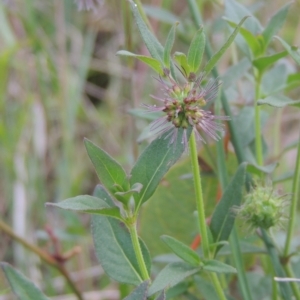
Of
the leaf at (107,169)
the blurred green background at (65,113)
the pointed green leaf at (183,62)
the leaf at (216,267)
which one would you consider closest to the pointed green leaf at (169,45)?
the pointed green leaf at (183,62)

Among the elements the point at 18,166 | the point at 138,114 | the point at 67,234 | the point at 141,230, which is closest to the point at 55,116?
the point at 18,166

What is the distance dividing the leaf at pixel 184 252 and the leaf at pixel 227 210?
2.4 inches

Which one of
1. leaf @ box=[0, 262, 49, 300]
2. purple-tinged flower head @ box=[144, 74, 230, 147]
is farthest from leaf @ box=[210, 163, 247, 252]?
leaf @ box=[0, 262, 49, 300]

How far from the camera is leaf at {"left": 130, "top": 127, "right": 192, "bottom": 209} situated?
578 millimetres

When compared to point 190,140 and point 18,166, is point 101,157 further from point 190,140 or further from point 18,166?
point 18,166

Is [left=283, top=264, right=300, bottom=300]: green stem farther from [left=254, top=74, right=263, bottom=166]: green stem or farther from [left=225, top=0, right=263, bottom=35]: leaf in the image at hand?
[left=225, top=0, right=263, bottom=35]: leaf

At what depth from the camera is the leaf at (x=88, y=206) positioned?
0.52 m

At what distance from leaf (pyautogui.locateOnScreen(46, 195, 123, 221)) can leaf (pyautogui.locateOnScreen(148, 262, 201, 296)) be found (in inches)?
3.0

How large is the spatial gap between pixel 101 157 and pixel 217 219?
176 millimetres

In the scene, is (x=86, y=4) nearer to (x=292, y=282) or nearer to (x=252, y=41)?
(x=252, y=41)

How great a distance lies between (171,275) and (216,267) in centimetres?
5

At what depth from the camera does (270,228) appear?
670mm

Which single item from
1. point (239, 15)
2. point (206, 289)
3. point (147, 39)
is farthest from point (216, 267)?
point (239, 15)

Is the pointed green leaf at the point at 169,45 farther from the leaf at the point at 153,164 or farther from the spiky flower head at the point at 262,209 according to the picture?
the spiky flower head at the point at 262,209
